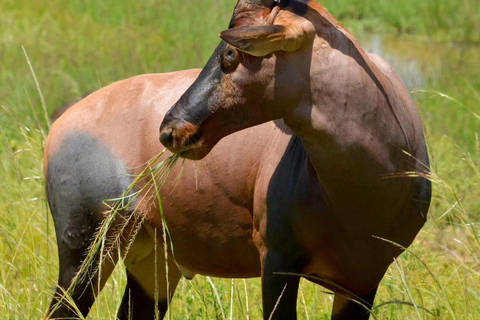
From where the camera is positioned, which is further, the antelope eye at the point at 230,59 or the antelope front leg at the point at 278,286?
the antelope front leg at the point at 278,286

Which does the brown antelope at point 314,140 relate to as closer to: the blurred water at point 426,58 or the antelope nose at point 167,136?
the antelope nose at point 167,136

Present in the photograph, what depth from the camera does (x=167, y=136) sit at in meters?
3.44

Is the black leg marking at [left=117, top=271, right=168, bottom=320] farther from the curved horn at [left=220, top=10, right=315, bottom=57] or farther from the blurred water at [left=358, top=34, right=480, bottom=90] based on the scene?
the blurred water at [left=358, top=34, right=480, bottom=90]

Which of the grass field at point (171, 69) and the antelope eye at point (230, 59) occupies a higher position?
the antelope eye at point (230, 59)

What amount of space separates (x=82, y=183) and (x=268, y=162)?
100 centimetres

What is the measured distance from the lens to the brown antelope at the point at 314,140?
10.9 feet

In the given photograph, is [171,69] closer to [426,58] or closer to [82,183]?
[426,58]

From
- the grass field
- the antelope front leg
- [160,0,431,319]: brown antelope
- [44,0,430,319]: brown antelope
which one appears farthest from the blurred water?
the antelope front leg

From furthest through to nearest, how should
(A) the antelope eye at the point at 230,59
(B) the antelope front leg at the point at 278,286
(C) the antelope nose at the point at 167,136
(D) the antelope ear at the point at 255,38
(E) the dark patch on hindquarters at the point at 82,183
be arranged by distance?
1. (E) the dark patch on hindquarters at the point at 82,183
2. (B) the antelope front leg at the point at 278,286
3. (C) the antelope nose at the point at 167,136
4. (A) the antelope eye at the point at 230,59
5. (D) the antelope ear at the point at 255,38

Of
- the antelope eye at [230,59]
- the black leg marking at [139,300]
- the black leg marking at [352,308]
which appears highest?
the antelope eye at [230,59]

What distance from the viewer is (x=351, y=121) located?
11.1 ft

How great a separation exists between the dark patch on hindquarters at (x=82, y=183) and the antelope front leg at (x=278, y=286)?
92 centimetres

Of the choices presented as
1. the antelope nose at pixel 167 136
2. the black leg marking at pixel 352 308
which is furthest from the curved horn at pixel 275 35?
the black leg marking at pixel 352 308

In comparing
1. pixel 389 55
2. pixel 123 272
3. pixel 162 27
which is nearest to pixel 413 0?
pixel 389 55
